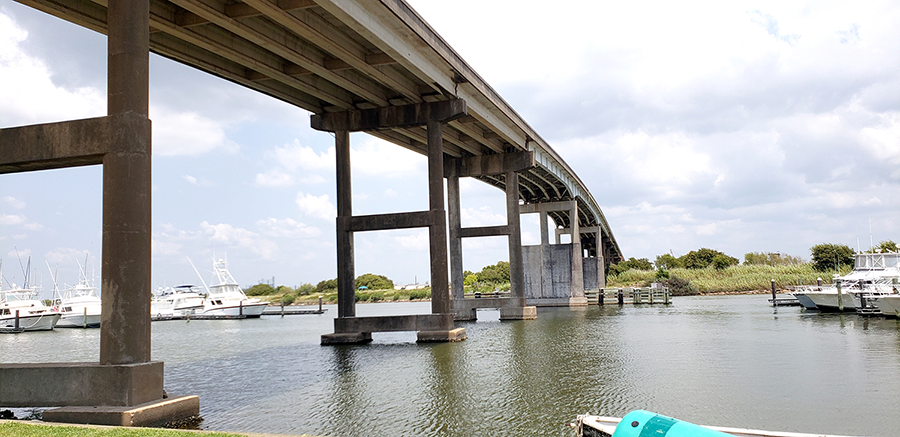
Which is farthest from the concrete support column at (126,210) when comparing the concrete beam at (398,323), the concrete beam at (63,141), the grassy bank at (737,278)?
the grassy bank at (737,278)

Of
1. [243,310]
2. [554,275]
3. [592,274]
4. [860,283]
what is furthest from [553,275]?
[243,310]

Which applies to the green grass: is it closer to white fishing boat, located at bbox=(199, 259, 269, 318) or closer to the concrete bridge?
the concrete bridge

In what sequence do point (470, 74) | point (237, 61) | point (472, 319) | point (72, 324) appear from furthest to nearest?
1. point (72, 324)
2. point (472, 319)
3. point (470, 74)
4. point (237, 61)

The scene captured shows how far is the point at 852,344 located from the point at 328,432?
18.2m

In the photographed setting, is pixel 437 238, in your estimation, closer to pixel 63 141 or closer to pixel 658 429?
pixel 63 141

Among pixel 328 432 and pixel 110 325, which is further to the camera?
pixel 110 325

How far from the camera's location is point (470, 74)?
27859mm

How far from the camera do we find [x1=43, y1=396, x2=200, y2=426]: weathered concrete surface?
9984mm

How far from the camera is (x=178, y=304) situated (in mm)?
70625

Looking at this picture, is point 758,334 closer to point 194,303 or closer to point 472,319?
point 472,319

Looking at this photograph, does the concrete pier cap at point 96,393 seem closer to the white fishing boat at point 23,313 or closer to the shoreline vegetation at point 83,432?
the shoreline vegetation at point 83,432

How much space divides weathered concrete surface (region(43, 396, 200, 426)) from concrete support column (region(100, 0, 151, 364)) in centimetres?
86

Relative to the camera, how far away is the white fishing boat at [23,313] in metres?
51.7

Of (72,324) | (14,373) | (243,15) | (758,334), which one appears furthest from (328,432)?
(72,324)
